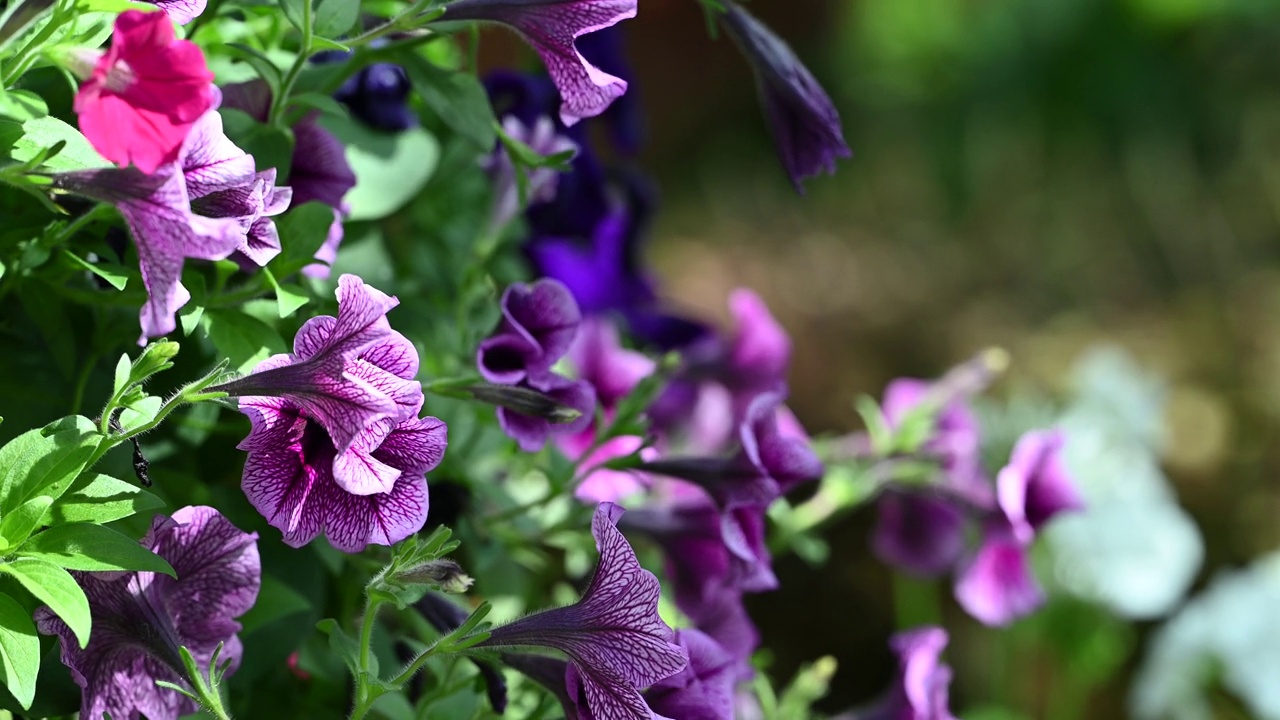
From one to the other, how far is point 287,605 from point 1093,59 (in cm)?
367

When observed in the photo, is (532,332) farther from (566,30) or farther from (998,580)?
(998,580)

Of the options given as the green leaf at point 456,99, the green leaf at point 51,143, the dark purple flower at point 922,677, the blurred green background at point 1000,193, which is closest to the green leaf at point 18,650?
the green leaf at point 51,143

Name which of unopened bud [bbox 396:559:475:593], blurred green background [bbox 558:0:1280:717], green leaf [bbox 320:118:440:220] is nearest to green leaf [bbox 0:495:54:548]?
unopened bud [bbox 396:559:475:593]

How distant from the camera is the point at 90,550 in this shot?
346 mm

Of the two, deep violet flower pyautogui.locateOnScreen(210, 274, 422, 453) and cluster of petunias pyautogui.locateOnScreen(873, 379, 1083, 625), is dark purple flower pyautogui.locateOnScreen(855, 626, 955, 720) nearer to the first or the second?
cluster of petunias pyautogui.locateOnScreen(873, 379, 1083, 625)

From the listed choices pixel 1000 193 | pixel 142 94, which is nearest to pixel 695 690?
pixel 142 94

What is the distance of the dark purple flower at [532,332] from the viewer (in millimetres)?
458

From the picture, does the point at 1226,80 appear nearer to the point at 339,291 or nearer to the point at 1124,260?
the point at 1124,260

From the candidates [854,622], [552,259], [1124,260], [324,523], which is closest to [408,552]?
[324,523]

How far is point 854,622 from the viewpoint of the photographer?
1677 mm

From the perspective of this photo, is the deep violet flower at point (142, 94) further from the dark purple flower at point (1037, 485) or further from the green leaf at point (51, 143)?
the dark purple flower at point (1037, 485)

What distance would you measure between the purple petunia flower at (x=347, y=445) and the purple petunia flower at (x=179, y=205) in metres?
0.03

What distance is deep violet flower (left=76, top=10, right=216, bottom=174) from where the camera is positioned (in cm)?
30

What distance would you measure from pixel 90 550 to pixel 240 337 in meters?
0.09
